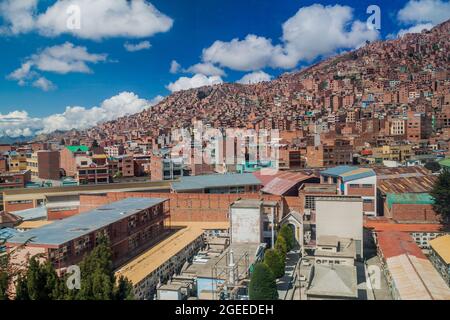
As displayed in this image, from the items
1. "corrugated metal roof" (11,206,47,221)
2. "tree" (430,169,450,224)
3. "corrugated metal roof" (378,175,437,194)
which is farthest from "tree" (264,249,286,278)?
"corrugated metal roof" (11,206,47,221)

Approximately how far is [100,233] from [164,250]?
1.56m

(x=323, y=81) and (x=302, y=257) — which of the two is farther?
(x=323, y=81)

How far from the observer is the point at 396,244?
27.2 ft

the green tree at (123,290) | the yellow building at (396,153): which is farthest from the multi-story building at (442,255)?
the yellow building at (396,153)

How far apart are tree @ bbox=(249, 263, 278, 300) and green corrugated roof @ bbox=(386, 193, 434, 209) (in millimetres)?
5966

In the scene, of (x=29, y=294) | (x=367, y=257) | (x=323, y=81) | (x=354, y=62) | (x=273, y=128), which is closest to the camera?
(x=29, y=294)

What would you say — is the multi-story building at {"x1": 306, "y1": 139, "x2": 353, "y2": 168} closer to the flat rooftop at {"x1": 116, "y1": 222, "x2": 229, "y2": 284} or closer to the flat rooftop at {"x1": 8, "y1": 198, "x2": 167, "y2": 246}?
the flat rooftop at {"x1": 116, "y1": 222, "x2": 229, "y2": 284}

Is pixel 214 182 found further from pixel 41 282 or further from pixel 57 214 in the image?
pixel 41 282

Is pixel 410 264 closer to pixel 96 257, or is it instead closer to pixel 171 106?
pixel 96 257
